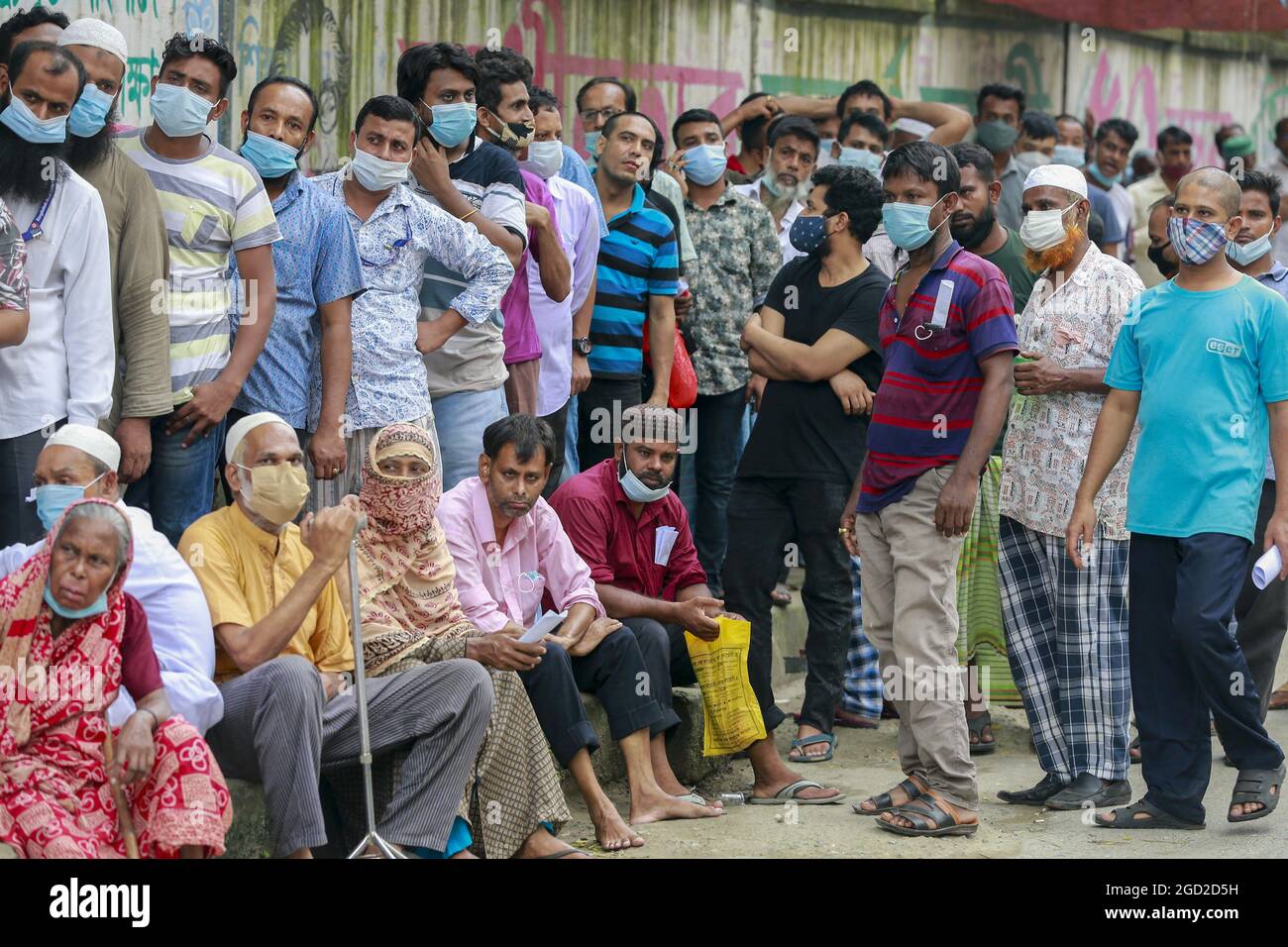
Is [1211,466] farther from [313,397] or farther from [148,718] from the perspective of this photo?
[148,718]

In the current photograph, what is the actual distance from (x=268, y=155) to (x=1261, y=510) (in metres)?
4.20

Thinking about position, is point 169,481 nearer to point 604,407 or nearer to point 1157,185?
point 604,407

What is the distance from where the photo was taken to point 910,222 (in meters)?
6.27

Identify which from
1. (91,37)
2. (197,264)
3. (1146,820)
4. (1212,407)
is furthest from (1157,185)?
(91,37)

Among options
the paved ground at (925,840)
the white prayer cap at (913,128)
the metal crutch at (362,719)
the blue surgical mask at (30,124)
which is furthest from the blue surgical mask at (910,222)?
the white prayer cap at (913,128)

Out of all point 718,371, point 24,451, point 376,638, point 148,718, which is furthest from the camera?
point 718,371

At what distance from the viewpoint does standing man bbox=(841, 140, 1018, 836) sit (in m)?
6.17

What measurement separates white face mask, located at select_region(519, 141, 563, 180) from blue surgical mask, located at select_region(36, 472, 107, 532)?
3168 millimetres

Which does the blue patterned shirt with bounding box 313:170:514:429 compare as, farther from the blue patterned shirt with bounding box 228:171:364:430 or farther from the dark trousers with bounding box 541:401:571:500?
the dark trousers with bounding box 541:401:571:500

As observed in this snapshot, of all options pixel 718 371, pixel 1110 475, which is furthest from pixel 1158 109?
pixel 1110 475

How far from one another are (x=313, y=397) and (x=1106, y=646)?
3044 millimetres

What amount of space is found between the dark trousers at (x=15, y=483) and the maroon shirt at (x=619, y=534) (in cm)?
208

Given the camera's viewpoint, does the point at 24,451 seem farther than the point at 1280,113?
No

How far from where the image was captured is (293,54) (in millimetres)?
8547
